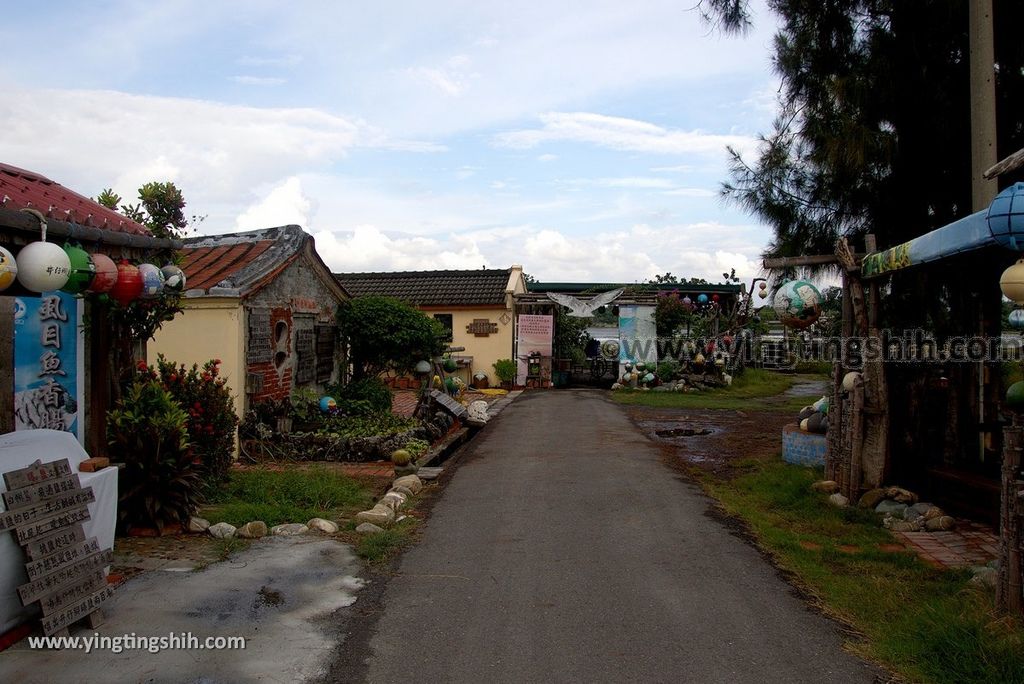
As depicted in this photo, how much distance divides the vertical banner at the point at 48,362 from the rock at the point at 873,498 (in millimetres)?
8122

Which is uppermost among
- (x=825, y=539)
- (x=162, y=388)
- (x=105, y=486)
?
(x=162, y=388)

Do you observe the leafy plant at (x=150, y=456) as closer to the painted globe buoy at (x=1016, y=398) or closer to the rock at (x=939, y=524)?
the rock at (x=939, y=524)

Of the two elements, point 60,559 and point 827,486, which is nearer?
point 60,559

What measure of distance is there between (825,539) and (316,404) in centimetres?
823

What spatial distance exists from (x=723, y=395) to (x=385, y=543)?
17229mm

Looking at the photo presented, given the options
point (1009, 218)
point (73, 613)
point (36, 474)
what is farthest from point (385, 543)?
point (1009, 218)

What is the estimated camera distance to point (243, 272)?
11.3 m

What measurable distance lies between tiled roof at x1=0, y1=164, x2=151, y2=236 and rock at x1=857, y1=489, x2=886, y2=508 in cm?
803

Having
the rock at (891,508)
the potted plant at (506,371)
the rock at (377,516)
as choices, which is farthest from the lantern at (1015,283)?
the potted plant at (506,371)

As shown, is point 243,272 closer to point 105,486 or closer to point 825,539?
point 105,486

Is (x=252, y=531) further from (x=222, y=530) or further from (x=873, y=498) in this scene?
(x=873, y=498)

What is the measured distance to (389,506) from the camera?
837cm

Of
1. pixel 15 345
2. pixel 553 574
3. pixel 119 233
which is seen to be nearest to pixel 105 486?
pixel 15 345

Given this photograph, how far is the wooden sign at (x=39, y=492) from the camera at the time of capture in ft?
15.1
